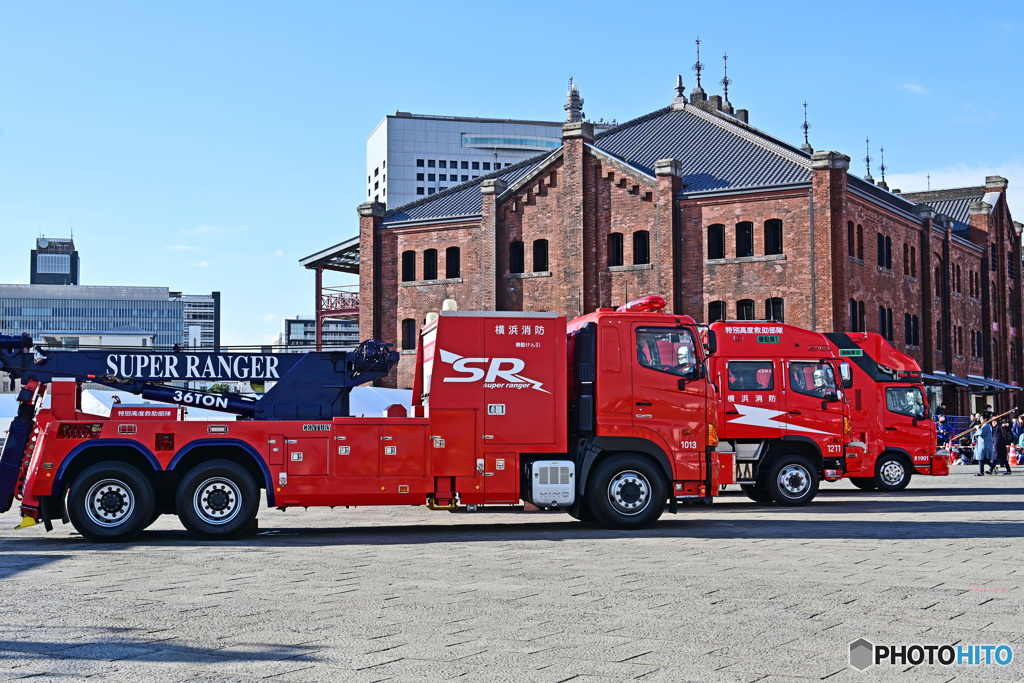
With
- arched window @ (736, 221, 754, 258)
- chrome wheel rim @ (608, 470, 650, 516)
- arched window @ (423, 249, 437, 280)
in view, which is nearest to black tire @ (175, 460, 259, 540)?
chrome wheel rim @ (608, 470, 650, 516)

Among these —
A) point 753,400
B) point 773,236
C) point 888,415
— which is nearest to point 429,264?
point 773,236

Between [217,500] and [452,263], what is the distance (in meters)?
32.7

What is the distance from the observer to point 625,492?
15.6 m

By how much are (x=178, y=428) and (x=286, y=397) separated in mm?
1565

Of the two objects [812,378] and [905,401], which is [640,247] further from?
[812,378]

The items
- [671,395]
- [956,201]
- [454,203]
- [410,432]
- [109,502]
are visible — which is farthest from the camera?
[956,201]

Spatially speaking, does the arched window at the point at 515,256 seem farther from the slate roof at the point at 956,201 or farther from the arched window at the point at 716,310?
the slate roof at the point at 956,201

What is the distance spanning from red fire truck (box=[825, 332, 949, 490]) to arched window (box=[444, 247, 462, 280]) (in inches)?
962

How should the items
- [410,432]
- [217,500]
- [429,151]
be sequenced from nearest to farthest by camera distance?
[217,500] < [410,432] < [429,151]

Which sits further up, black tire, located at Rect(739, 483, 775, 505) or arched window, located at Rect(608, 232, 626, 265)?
arched window, located at Rect(608, 232, 626, 265)

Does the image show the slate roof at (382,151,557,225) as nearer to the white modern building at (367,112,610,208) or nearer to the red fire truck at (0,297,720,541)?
the red fire truck at (0,297,720,541)

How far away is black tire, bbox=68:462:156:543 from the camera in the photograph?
14.3 metres

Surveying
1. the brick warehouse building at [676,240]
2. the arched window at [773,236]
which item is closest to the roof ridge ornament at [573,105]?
the brick warehouse building at [676,240]

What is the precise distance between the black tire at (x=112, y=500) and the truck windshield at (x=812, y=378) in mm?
12485
